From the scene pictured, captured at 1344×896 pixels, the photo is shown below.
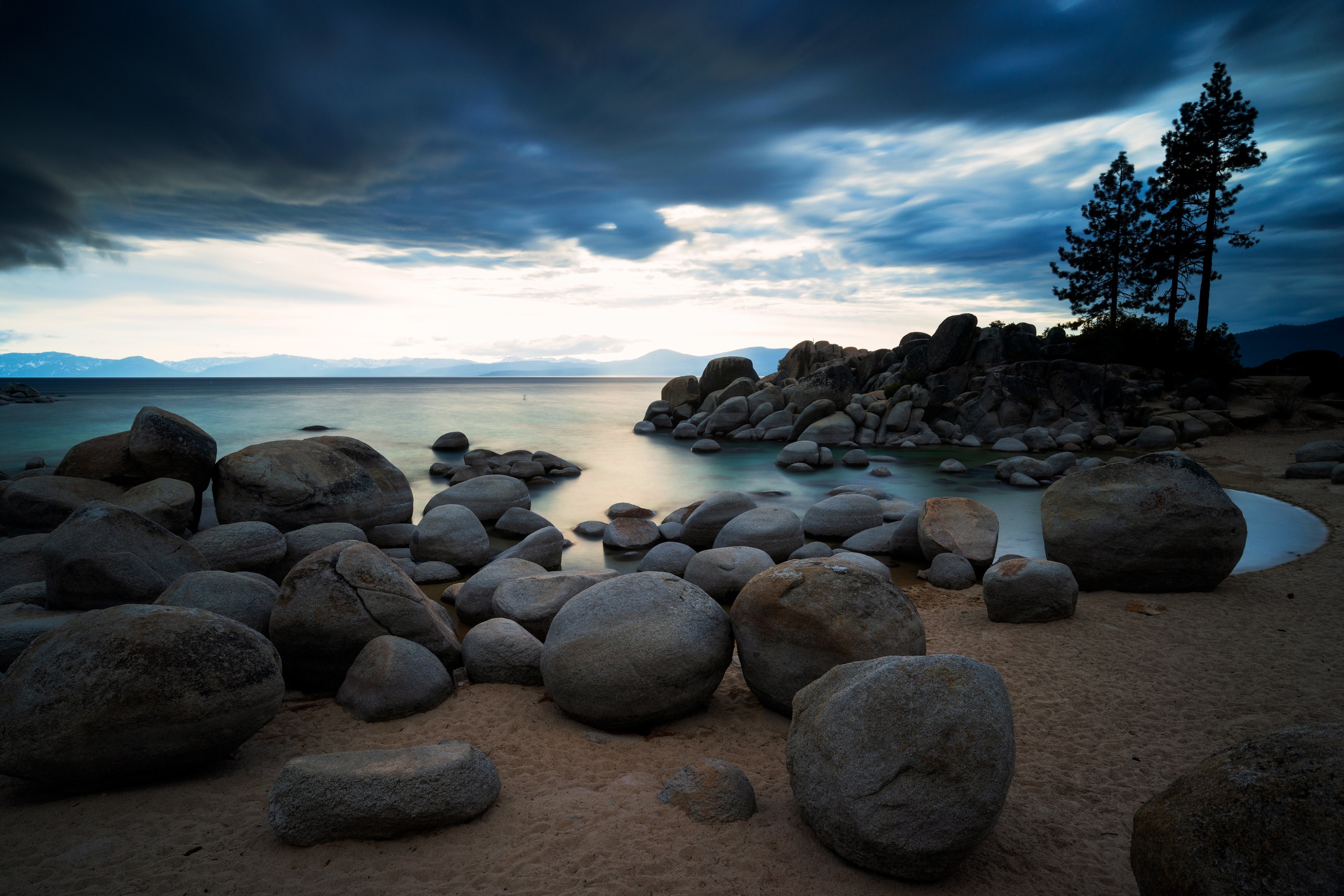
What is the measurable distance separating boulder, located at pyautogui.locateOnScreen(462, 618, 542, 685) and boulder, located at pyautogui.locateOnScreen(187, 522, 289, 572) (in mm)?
4230

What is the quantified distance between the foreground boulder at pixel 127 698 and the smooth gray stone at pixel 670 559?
6197 millimetres

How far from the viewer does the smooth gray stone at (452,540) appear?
10.5 m

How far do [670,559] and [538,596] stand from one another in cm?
299

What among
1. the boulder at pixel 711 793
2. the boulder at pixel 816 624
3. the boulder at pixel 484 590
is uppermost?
the boulder at pixel 816 624

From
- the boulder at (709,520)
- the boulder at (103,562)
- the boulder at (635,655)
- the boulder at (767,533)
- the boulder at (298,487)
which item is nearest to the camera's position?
the boulder at (635,655)

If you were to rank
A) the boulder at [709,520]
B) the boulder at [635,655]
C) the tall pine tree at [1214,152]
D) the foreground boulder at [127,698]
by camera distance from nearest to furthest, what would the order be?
the foreground boulder at [127,698], the boulder at [635,655], the boulder at [709,520], the tall pine tree at [1214,152]

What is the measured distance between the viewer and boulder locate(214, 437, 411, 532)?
10.6 meters

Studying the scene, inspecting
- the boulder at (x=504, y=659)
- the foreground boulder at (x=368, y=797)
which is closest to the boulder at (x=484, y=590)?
the boulder at (x=504, y=659)

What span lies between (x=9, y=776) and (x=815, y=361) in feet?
135

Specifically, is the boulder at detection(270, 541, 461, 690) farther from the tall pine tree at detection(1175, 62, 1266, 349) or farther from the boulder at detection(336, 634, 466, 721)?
the tall pine tree at detection(1175, 62, 1266, 349)

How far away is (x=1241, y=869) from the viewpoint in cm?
241

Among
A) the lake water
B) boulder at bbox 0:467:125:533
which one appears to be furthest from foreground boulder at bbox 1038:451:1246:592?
boulder at bbox 0:467:125:533

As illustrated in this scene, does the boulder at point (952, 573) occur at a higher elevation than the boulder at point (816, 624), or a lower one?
lower

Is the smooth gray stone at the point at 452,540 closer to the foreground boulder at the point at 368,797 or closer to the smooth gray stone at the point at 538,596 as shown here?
the smooth gray stone at the point at 538,596
